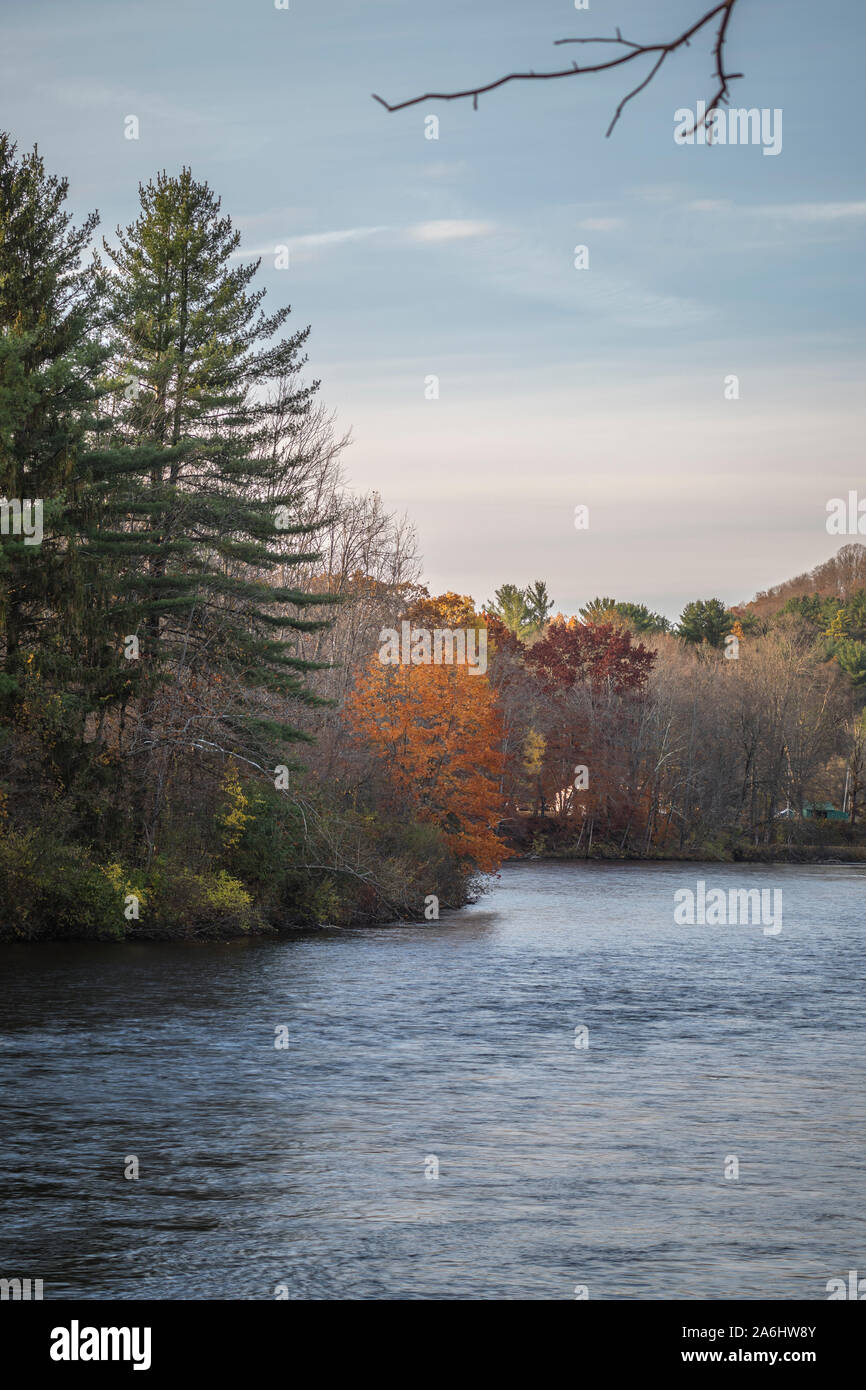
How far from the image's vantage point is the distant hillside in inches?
6176

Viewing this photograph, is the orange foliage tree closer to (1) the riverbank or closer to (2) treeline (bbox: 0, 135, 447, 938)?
(2) treeline (bbox: 0, 135, 447, 938)

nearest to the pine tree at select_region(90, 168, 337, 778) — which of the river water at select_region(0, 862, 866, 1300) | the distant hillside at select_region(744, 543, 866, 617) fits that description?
the river water at select_region(0, 862, 866, 1300)

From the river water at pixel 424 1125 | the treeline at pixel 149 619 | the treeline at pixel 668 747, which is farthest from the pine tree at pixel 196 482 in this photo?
the treeline at pixel 668 747

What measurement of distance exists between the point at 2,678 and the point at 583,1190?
71.7 ft

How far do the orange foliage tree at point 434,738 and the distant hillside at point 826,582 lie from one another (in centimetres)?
10960

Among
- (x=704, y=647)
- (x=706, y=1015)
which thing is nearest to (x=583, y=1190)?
(x=706, y=1015)

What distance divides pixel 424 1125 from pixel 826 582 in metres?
150

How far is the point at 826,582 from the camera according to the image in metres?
161

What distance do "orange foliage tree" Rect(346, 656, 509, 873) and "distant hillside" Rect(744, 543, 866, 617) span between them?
4315 inches

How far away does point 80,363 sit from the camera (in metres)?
35.7

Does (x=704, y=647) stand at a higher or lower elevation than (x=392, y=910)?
higher

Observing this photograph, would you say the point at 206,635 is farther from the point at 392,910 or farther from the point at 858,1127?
the point at 858,1127

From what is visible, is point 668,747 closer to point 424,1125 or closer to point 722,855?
point 722,855

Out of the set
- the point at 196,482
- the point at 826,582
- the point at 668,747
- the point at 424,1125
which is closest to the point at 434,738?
the point at 196,482
